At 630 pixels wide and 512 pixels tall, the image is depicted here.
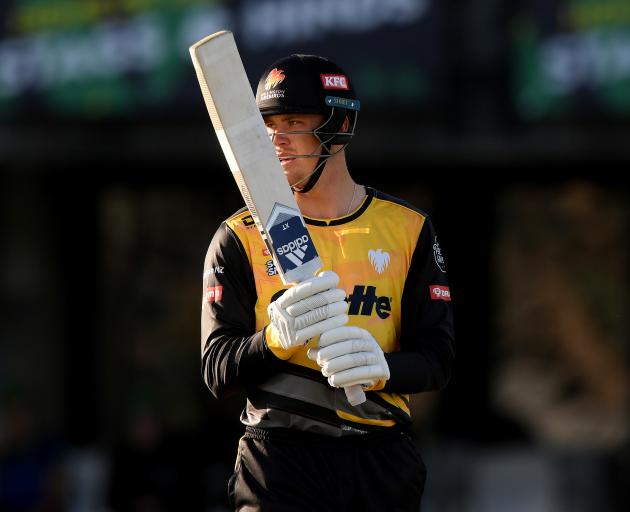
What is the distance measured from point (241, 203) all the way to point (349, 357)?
794 cm

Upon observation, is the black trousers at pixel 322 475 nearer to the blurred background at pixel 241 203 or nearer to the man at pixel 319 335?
the man at pixel 319 335

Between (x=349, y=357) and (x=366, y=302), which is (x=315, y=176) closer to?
(x=366, y=302)

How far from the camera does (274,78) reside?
4.02 meters

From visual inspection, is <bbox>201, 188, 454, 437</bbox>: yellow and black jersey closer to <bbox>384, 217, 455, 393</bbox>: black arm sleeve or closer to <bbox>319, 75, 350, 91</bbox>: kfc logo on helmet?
<bbox>384, 217, 455, 393</bbox>: black arm sleeve

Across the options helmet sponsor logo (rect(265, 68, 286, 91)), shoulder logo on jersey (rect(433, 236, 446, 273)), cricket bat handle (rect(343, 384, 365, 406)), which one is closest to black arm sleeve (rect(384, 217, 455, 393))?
shoulder logo on jersey (rect(433, 236, 446, 273))

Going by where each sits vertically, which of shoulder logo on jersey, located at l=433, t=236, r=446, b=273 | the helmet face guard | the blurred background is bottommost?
the blurred background

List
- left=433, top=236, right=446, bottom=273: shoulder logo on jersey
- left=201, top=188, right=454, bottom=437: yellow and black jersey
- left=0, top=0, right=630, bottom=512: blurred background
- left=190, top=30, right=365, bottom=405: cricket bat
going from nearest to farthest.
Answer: left=190, top=30, right=365, bottom=405: cricket bat < left=201, top=188, right=454, bottom=437: yellow and black jersey < left=433, top=236, right=446, bottom=273: shoulder logo on jersey < left=0, top=0, right=630, bottom=512: blurred background

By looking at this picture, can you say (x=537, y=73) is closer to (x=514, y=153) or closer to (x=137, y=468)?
(x=514, y=153)

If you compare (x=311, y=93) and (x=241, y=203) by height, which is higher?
(x=311, y=93)

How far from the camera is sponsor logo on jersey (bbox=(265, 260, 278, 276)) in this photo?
12.9ft

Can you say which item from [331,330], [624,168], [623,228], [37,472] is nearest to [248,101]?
[331,330]

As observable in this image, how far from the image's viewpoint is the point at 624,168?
11.0 m

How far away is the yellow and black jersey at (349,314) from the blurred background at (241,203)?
201 inches

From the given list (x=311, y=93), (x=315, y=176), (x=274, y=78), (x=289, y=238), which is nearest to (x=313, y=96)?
(x=311, y=93)
